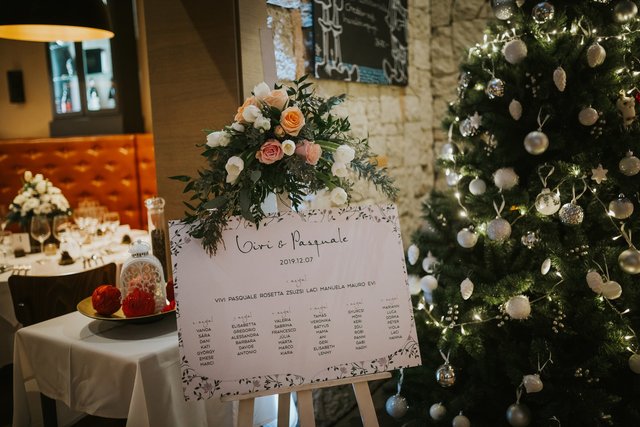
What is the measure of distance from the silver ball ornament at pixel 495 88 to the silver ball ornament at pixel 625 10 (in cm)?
47

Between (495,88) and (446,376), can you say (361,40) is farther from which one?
(446,376)

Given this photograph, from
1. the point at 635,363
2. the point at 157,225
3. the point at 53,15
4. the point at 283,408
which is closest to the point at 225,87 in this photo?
the point at 157,225

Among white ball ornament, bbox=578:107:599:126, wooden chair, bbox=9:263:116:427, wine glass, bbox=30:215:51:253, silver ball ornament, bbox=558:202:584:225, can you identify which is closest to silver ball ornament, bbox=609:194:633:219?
silver ball ornament, bbox=558:202:584:225

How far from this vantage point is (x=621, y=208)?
1.91m

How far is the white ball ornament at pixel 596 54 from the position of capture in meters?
1.89

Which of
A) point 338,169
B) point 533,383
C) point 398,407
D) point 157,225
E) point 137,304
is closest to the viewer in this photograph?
point 338,169

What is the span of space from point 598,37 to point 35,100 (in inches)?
208

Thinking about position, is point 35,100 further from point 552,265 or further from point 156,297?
point 552,265

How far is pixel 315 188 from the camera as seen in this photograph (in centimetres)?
155

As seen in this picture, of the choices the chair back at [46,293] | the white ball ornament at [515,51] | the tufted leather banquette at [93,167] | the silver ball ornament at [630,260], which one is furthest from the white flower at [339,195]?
the tufted leather banquette at [93,167]

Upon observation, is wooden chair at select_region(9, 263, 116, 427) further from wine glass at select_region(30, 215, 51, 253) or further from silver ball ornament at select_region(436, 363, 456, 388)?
silver ball ornament at select_region(436, 363, 456, 388)

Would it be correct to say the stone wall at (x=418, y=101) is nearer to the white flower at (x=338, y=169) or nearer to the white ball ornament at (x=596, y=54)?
the white ball ornament at (x=596, y=54)

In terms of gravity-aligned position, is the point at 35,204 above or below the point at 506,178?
below

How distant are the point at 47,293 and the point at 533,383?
2.07 m
